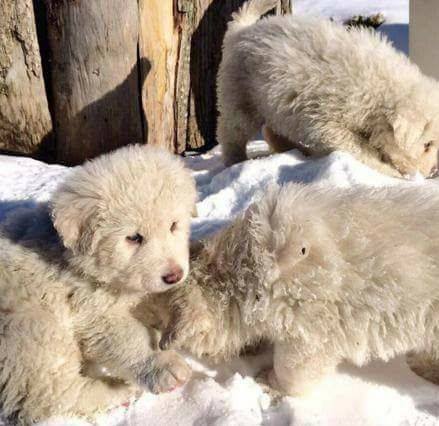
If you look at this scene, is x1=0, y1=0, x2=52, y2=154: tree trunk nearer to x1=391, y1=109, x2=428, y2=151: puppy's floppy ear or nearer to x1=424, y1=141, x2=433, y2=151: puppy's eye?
x1=391, y1=109, x2=428, y2=151: puppy's floppy ear

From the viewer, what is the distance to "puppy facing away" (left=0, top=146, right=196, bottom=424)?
9.45ft

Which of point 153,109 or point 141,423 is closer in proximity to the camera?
point 141,423

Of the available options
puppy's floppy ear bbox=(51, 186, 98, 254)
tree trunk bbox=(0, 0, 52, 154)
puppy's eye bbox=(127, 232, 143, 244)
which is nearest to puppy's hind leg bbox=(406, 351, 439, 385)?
puppy's eye bbox=(127, 232, 143, 244)

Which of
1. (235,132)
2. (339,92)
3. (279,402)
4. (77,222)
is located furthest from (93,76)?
(279,402)

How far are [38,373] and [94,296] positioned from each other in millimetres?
449

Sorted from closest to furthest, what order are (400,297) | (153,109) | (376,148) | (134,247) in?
(400,297), (134,247), (376,148), (153,109)

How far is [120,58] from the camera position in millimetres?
5152

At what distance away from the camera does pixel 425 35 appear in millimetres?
6211

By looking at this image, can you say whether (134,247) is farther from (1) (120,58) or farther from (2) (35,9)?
(2) (35,9)

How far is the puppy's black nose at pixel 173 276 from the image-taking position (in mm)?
2906

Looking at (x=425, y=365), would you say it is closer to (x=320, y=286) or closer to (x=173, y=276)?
(x=320, y=286)

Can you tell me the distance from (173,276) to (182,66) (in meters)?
3.31

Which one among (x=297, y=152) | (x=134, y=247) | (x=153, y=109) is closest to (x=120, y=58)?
(x=153, y=109)

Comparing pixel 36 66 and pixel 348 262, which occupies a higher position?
pixel 36 66
